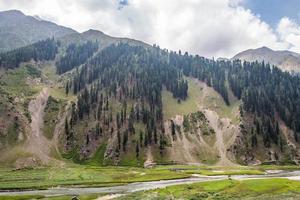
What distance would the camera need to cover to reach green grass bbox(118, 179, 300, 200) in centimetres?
7919

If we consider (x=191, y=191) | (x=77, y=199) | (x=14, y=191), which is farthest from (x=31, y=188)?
(x=191, y=191)

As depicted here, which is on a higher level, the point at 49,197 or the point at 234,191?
the point at 234,191

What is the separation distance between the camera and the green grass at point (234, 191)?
79.2m

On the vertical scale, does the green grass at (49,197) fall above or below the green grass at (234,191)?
below

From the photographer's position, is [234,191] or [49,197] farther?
[49,197]

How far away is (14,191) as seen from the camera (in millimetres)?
116000

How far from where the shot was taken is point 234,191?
277 feet

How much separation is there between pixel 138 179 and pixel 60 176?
1304 inches

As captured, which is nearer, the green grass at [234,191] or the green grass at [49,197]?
the green grass at [234,191]

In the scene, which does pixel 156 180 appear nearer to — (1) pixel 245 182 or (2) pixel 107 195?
(2) pixel 107 195

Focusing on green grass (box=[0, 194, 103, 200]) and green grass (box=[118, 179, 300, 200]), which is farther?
green grass (box=[0, 194, 103, 200])

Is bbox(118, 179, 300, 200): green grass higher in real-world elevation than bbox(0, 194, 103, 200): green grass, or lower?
higher

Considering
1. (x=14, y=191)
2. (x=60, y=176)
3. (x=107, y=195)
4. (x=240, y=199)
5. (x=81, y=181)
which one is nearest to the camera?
(x=240, y=199)

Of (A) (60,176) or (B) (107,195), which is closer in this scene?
(B) (107,195)
